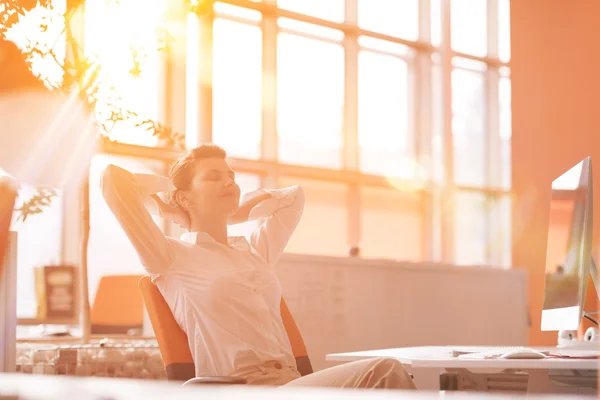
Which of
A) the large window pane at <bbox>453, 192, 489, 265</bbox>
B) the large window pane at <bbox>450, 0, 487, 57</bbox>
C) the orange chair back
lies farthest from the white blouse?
the large window pane at <bbox>450, 0, 487, 57</bbox>

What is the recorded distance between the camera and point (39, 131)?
4.24 m

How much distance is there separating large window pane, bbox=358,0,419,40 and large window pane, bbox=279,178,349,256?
1654 millimetres

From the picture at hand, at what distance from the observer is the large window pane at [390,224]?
8.73 metres

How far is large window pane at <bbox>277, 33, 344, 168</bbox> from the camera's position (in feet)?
26.8

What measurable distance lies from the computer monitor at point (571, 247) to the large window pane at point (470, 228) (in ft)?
22.2

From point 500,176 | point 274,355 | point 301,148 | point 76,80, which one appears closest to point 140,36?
point 76,80

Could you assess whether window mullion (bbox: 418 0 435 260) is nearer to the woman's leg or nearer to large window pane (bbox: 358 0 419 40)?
large window pane (bbox: 358 0 419 40)

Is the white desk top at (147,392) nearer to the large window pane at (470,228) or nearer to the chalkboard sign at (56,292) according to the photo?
the chalkboard sign at (56,292)

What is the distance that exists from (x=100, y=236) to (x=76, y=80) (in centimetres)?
302

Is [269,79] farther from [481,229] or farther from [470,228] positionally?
[481,229]

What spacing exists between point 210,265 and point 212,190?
24 cm

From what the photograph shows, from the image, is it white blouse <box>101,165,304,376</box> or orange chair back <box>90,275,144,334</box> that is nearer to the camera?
white blouse <box>101,165,304,376</box>

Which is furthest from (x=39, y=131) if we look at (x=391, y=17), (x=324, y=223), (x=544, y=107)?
(x=391, y=17)

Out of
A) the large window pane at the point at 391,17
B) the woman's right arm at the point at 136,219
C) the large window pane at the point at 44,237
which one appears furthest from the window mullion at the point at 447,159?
the woman's right arm at the point at 136,219
